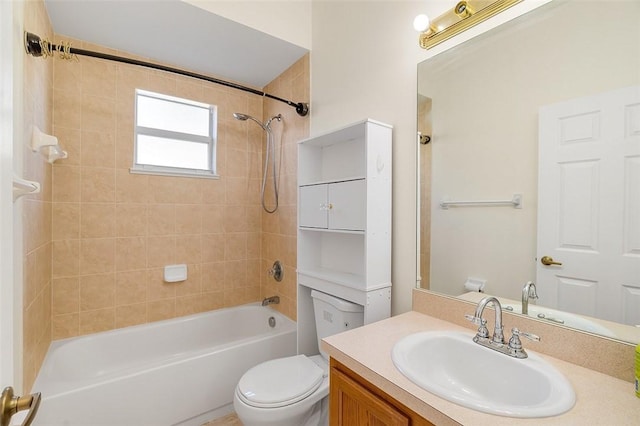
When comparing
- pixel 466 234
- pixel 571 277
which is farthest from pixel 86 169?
pixel 571 277

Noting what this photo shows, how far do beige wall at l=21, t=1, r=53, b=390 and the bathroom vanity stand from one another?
1.42m

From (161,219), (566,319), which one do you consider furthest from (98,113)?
(566,319)

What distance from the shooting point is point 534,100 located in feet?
3.37

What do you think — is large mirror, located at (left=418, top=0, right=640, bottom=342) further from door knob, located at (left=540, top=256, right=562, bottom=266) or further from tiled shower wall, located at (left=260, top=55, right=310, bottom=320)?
tiled shower wall, located at (left=260, top=55, right=310, bottom=320)

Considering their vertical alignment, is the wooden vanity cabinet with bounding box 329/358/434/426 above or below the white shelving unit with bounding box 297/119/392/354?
below

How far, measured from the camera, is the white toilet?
1330 millimetres

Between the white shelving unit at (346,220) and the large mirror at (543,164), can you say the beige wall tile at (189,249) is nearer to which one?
the white shelving unit at (346,220)

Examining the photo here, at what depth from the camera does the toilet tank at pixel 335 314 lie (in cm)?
159

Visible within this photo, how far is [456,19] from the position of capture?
125 centimetres

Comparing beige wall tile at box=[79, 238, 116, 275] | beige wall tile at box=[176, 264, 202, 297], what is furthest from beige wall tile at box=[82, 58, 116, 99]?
beige wall tile at box=[176, 264, 202, 297]

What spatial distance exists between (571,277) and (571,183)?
1.03ft

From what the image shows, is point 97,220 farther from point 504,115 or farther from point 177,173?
point 504,115

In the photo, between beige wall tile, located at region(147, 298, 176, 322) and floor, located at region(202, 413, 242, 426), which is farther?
beige wall tile, located at region(147, 298, 176, 322)

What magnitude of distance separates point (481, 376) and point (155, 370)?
166 cm
